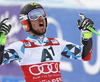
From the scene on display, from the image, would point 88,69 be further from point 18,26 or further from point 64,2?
point 18,26

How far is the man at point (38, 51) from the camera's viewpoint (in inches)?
139

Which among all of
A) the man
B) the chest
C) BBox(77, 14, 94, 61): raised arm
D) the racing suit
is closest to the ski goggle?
the man

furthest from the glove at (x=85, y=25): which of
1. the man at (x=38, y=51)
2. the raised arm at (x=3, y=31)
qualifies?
the raised arm at (x=3, y=31)

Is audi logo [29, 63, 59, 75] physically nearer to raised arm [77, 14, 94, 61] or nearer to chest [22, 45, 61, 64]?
chest [22, 45, 61, 64]

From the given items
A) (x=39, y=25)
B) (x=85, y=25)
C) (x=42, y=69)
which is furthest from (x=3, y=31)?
(x=85, y=25)

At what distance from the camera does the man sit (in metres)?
3.53

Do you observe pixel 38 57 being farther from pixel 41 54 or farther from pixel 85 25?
pixel 85 25

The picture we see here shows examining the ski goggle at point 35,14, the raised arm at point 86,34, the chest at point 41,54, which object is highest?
the ski goggle at point 35,14

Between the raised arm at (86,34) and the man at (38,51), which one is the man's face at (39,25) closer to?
the man at (38,51)

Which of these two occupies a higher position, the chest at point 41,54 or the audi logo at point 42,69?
the chest at point 41,54

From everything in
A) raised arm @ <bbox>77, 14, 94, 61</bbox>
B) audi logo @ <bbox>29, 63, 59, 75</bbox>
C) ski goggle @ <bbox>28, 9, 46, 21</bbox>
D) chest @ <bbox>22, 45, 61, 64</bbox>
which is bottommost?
audi logo @ <bbox>29, 63, 59, 75</bbox>

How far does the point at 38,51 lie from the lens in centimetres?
360

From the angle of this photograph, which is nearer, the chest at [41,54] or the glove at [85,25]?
the glove at [85,25]

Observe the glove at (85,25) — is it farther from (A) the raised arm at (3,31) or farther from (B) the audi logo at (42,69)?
(A) the raised arm at (3,31)
